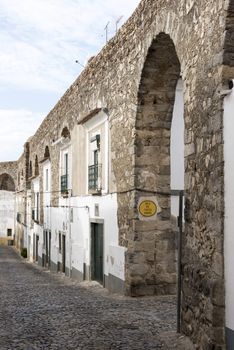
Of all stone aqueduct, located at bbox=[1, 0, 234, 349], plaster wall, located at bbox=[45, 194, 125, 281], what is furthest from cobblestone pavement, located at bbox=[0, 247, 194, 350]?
plaster wall, located at bbox=[45, 194, 125, 281]

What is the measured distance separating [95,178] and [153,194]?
113 inches

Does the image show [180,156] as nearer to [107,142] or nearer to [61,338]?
[107,142]

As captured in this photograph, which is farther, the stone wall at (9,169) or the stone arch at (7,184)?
the stone arch at (7,184)

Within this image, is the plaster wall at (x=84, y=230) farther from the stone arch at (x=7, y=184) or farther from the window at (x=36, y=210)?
the stone arch at (x=7, y=184)

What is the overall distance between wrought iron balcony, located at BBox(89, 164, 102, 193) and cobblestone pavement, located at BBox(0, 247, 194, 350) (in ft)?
7.85

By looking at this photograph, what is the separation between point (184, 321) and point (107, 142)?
5442mm

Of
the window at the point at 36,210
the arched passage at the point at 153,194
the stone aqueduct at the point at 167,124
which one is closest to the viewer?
the stone aqueduct at the point at 167,124

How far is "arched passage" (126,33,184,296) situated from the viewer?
9125mm

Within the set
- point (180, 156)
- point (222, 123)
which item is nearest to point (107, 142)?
point (180, 156)

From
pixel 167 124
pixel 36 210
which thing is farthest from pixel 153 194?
pixel 36 210

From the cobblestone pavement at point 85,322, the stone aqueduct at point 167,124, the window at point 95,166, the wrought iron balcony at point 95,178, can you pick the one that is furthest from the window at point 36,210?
the cobblestone pavement at point 85,322

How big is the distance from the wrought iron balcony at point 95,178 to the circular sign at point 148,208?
2415 mm

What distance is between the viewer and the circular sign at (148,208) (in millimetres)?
9242

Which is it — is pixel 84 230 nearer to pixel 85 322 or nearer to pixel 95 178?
pixel 95 178
